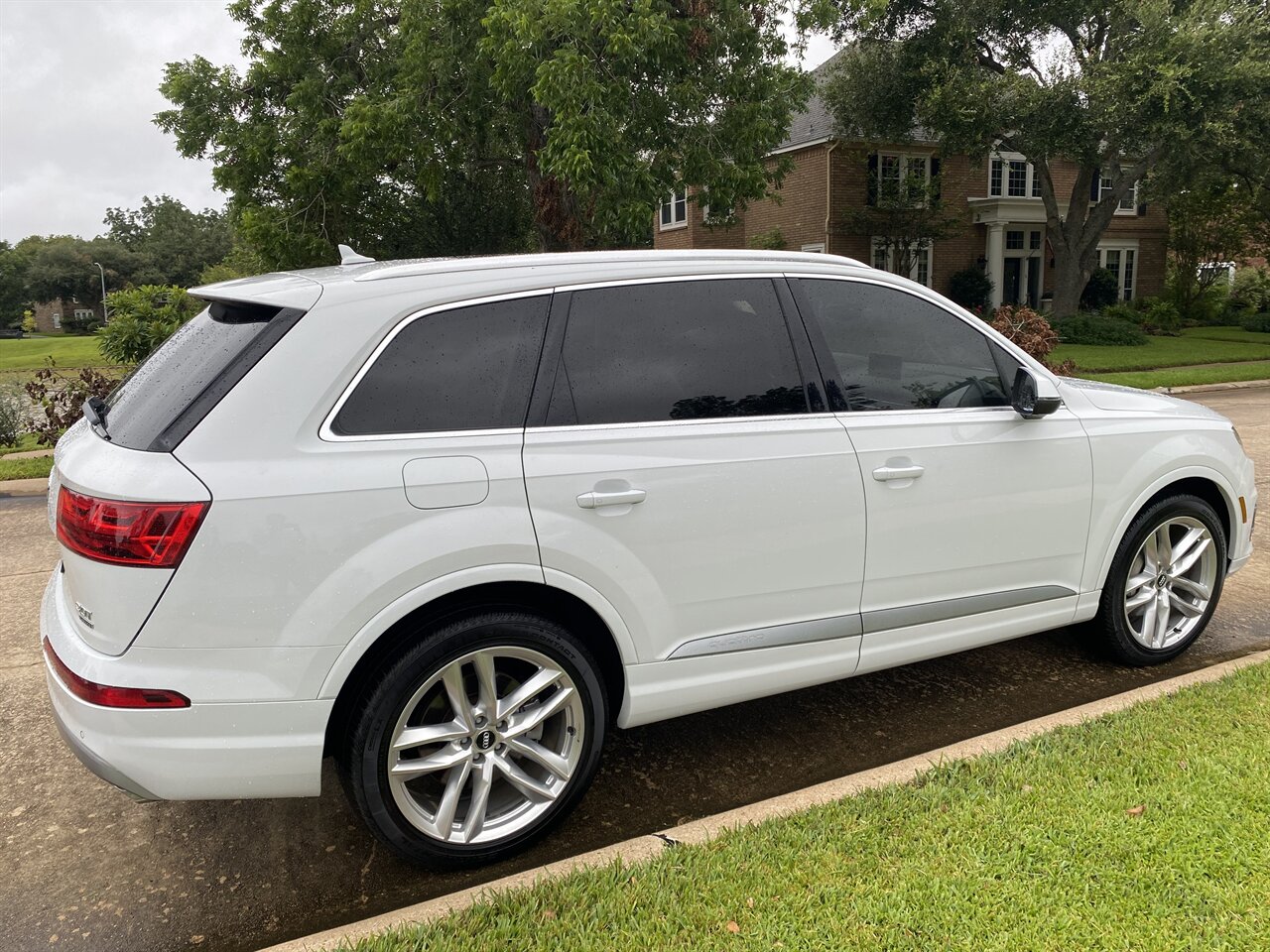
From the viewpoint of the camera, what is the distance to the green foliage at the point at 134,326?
1190 cm

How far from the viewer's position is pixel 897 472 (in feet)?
11.4

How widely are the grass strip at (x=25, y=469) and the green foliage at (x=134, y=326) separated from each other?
186 centimetres

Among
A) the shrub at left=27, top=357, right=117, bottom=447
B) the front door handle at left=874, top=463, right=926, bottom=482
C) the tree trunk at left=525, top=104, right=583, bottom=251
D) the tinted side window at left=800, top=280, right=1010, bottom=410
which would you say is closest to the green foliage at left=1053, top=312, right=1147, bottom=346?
the tree trunk at left=525, top=104, right=583, bottom=251

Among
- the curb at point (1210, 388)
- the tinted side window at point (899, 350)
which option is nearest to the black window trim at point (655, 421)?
the tinted side window at point (899, 350)

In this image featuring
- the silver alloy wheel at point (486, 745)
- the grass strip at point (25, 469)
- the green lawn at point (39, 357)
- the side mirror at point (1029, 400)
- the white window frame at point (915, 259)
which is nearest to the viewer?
the silver alloy wheel at point (486, 745)

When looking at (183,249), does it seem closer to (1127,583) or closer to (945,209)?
(945,209)

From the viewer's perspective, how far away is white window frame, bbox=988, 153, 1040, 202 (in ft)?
105

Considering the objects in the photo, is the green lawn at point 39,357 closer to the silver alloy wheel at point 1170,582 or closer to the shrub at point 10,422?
the shrub at point 10,422

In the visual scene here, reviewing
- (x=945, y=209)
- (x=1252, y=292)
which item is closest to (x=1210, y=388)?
(x=945, y=209)

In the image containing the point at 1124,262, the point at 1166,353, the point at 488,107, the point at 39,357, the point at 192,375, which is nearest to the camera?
the point at 192,375

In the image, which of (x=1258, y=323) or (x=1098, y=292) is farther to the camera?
(x=1098, y=292)

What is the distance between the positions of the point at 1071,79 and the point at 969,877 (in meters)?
23.5

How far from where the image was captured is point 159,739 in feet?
8.51

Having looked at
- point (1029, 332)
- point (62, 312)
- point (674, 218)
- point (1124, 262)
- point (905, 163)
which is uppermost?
point (905, 163)
